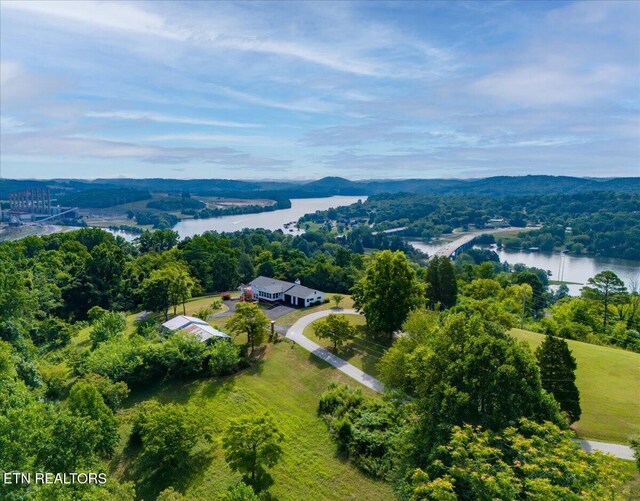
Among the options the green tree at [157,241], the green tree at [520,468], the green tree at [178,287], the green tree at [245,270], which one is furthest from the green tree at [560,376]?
the green tree at [157,241]

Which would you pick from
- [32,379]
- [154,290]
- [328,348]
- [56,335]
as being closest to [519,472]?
[328,348]

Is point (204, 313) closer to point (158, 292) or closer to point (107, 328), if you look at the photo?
point (158, 292)

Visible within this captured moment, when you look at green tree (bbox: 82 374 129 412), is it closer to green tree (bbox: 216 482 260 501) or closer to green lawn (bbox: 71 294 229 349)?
green lawn (bbox: 71 294 229 349)

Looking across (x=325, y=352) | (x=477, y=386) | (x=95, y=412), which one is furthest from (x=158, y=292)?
(x=477, y=386)

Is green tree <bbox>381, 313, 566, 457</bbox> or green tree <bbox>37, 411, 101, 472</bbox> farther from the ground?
green tree <bbox>381, 313, 566, 457</bbox>

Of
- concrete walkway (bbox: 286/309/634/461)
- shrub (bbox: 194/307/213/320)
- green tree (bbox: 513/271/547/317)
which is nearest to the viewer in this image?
concrete walkway (bbox: 286/309/634/461)

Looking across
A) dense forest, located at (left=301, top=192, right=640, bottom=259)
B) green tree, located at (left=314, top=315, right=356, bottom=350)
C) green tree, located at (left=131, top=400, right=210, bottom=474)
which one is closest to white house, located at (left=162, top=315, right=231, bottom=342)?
green tree, located at (left=314, top=315, right=356, bottom=350)

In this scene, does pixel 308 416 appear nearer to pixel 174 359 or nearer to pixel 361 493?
pixel 361 493
